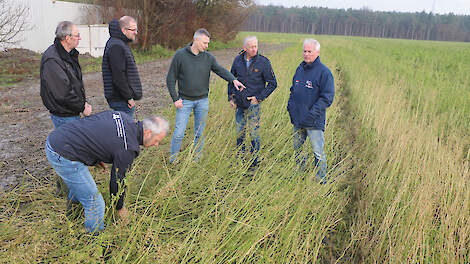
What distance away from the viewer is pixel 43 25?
13953mm

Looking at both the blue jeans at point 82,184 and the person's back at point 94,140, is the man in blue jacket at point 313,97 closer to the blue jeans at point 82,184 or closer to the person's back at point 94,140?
the person's back at point 94,140

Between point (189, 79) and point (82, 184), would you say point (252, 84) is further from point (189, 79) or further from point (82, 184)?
point (82, 184)

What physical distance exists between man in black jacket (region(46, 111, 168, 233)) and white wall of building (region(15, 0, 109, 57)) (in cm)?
1359

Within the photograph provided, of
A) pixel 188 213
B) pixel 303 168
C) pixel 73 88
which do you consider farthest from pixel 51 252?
pixel 303 168

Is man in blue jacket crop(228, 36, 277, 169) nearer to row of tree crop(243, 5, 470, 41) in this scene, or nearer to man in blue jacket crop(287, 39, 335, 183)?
man in blue jacket crop(287, 39, 335, 183)

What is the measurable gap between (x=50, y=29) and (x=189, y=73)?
13.7m

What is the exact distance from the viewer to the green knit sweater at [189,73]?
3797mm

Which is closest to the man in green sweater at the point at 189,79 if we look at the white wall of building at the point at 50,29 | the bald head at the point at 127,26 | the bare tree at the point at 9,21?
the bald head at the point at 127,26

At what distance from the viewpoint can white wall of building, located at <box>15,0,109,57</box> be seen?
13508 mm

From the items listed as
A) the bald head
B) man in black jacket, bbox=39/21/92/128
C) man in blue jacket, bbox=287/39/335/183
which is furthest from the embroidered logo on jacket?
man in black jacket, bbox=39/21/92/128

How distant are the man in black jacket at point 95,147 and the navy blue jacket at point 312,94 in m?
1.81

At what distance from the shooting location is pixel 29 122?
18.1 feet

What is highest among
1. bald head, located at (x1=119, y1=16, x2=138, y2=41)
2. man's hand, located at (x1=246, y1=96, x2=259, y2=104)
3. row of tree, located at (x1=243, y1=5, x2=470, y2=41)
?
row of tree, located at (x1=243, y1=5, x2=470, y2=41)

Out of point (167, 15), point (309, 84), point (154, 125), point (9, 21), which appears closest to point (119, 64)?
point (154, 125)
